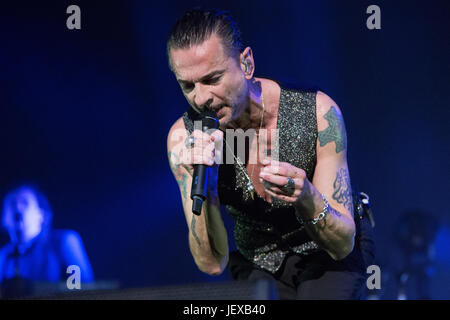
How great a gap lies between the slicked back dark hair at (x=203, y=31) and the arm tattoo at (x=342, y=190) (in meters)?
0.54

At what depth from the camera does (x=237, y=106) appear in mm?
1923

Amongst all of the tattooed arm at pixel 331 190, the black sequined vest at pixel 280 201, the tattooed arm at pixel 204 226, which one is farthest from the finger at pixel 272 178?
the black sequined vest at pixel 280 201

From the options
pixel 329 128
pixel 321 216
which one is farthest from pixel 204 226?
pixel 329 128

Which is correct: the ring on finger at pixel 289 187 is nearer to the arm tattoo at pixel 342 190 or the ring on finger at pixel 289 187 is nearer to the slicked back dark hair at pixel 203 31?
the arm tattoo at pixel 342 190

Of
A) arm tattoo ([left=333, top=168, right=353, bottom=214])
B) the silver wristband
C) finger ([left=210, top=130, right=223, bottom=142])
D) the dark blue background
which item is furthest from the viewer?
the dark blue background

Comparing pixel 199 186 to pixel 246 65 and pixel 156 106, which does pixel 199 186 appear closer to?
pixel 246 65

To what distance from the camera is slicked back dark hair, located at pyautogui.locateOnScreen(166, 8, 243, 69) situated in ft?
6.05

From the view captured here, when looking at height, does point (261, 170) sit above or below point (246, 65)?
below

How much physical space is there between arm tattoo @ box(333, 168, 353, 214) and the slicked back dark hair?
54cm

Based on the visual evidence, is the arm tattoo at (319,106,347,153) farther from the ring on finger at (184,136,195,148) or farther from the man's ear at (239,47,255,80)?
the ring on finger at (184,136,195,148)

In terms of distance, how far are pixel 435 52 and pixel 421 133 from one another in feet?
1.73

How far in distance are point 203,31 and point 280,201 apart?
64 centimetres

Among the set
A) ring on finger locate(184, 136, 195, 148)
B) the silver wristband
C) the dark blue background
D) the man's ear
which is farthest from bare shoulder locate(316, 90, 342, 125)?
the dark blue background

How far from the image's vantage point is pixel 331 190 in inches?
75.3
